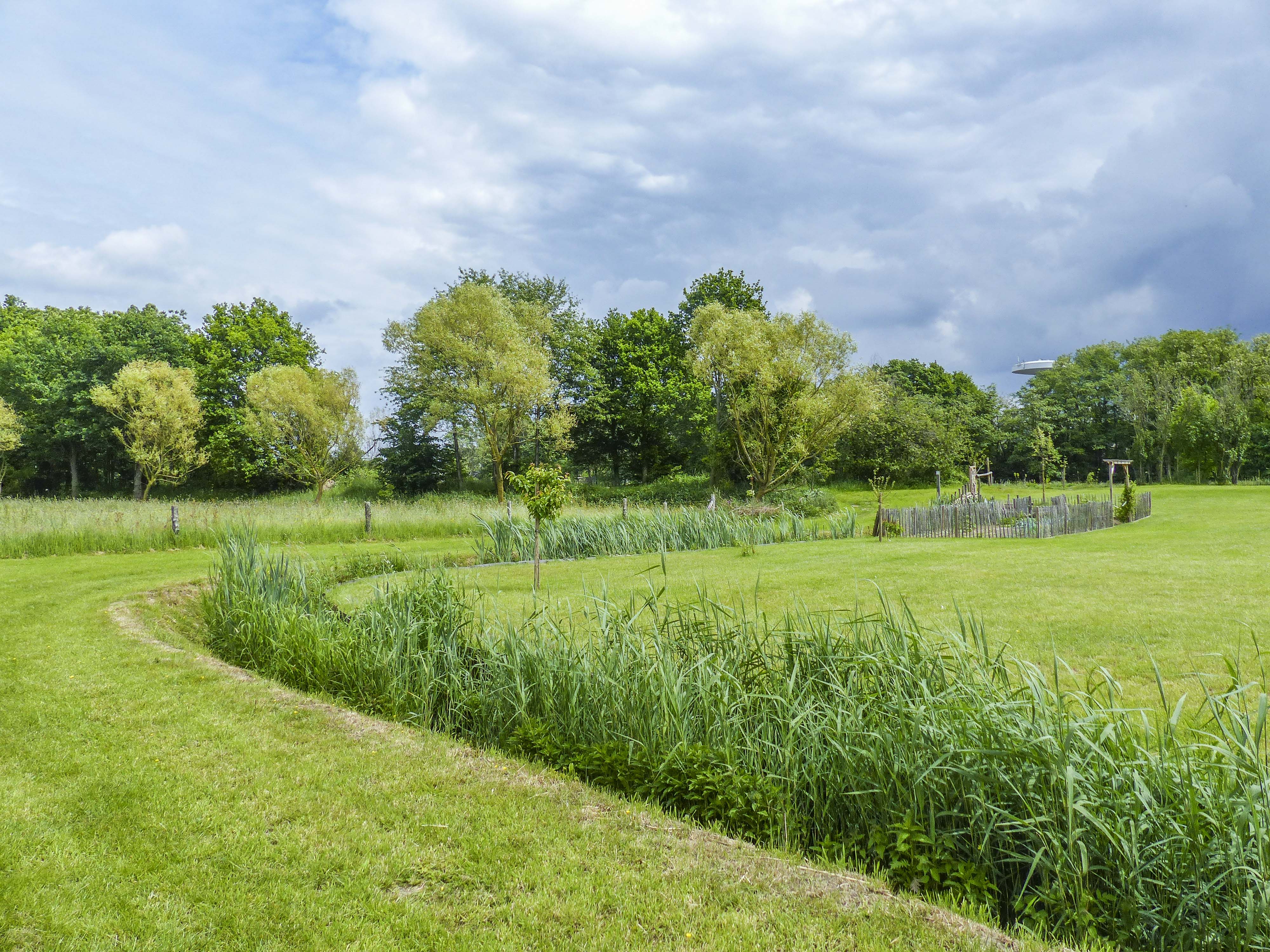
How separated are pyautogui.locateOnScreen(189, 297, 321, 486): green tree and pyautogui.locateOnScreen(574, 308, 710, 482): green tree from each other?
16.5m

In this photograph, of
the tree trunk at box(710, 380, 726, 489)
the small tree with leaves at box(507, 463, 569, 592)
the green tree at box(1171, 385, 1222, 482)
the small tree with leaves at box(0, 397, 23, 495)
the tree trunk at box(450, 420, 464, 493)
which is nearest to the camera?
the small tree with leaves at box(507, 463, 569, 592)

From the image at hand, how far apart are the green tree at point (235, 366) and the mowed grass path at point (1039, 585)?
1226 inches

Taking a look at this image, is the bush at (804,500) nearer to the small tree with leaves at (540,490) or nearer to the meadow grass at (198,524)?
the meadow grass at (198,524)

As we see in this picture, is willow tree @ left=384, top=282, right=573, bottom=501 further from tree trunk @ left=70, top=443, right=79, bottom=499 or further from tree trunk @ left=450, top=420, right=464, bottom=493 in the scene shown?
tree trunk @ left=70, top=443, right=79, bottom=499

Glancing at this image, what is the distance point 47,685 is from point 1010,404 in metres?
49.4

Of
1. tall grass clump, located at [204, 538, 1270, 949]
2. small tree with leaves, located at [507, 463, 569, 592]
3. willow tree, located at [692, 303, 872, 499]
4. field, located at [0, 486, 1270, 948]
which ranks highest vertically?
willow tree, located at [692, 303, 872, 499]

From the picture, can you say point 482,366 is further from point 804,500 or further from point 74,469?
point 74,469

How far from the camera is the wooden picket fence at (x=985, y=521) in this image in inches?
677

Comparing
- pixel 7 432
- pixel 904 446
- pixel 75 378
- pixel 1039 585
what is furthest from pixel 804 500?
pixel 75 378

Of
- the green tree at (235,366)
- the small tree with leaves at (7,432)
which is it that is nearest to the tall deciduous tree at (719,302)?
the green tree at (235,366)

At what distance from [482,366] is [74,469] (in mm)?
25790

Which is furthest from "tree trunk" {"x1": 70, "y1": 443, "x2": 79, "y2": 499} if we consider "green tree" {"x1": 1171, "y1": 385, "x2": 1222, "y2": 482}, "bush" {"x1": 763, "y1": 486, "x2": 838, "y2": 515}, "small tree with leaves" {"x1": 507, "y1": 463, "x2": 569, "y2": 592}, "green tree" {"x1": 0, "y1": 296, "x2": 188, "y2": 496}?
"green tree" {"x1": 1171, "y1": 385, "x2": 1222, "y2": 482}

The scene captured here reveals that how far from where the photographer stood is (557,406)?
33.5 meters

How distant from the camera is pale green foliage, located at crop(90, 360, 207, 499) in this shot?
30859mm
